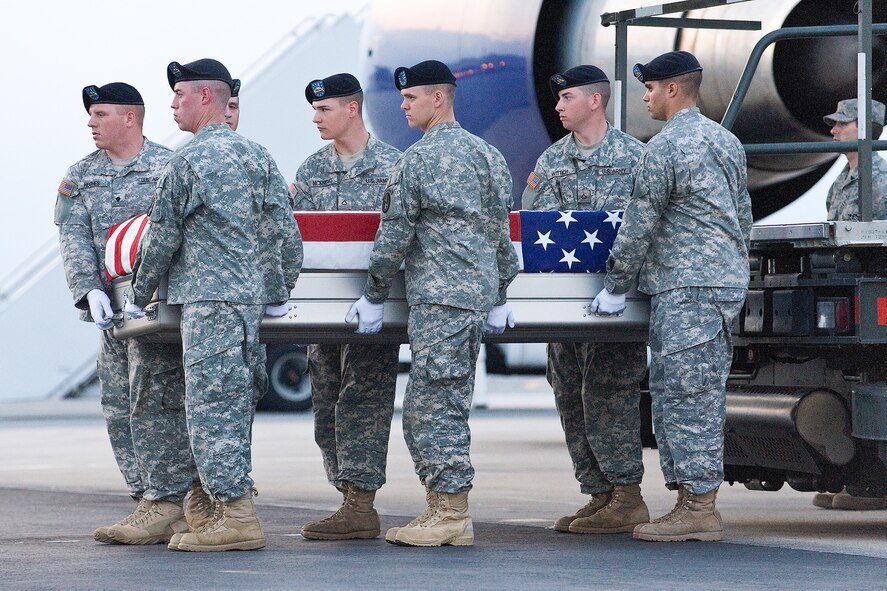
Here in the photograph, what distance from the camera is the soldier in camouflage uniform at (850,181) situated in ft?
27.5

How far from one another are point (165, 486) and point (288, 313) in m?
0.92

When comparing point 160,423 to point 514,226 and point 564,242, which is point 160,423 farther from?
point 564,242

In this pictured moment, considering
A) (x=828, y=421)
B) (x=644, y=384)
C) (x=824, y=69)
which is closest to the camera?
(x=828, y=421)

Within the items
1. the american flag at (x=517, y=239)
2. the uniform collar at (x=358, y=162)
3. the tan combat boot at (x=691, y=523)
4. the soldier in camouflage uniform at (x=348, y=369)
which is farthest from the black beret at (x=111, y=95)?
the tan combat boot at (x=691, y=523)

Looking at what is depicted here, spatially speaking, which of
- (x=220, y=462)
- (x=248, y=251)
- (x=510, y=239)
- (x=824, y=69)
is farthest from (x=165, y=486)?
(x=824, y=69)

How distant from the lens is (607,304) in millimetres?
6805

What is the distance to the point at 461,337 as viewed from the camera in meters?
6.66

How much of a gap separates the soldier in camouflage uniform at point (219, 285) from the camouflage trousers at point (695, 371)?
1470mm

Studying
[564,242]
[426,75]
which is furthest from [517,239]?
[426,75]

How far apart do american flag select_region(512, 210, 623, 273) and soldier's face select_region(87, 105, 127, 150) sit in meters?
1.78

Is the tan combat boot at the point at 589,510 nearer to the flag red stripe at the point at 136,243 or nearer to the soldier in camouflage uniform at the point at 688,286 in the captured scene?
the soldier in camouflage uniform at the point at 688,286

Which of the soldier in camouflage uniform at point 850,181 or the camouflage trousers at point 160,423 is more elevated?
the soldier in camouflage uniform at point 850,181

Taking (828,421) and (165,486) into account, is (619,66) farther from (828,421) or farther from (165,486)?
(165,486)

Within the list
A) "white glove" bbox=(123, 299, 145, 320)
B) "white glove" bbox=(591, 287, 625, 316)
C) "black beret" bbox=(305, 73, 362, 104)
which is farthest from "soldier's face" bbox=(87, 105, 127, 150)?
"white glove" bbox=(591, 287, 625, 316)
